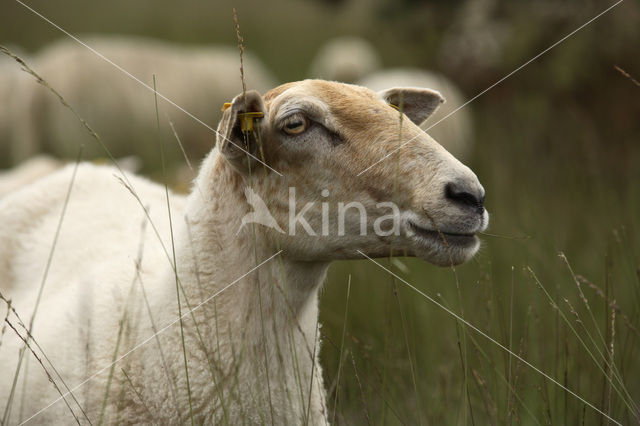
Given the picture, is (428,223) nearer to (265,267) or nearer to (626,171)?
(265,267)

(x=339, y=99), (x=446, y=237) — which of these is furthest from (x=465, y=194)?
(x=339, y=99)

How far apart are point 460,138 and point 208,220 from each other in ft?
26.3

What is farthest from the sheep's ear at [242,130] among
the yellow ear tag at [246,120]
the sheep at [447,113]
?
the sheep at [447,113]

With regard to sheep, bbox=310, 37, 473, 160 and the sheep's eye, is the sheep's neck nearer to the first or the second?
the sheep's eye

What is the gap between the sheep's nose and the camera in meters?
2.22

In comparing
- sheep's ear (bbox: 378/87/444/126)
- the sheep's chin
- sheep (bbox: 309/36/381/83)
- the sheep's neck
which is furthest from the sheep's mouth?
sheep (bbox: 309/36/381/83)

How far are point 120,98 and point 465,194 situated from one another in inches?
355

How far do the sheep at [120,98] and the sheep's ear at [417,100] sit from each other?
20.8ft

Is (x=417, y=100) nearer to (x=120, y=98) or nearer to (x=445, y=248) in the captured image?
(x=445, y=248)

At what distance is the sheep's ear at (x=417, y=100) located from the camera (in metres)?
2.97

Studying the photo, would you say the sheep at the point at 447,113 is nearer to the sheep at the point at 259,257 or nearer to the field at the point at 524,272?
the field at the point at 524,272

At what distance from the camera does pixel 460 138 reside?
33.0ft

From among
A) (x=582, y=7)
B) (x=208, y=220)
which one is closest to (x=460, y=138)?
(x=582, y=7)

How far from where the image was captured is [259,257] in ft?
8.30
